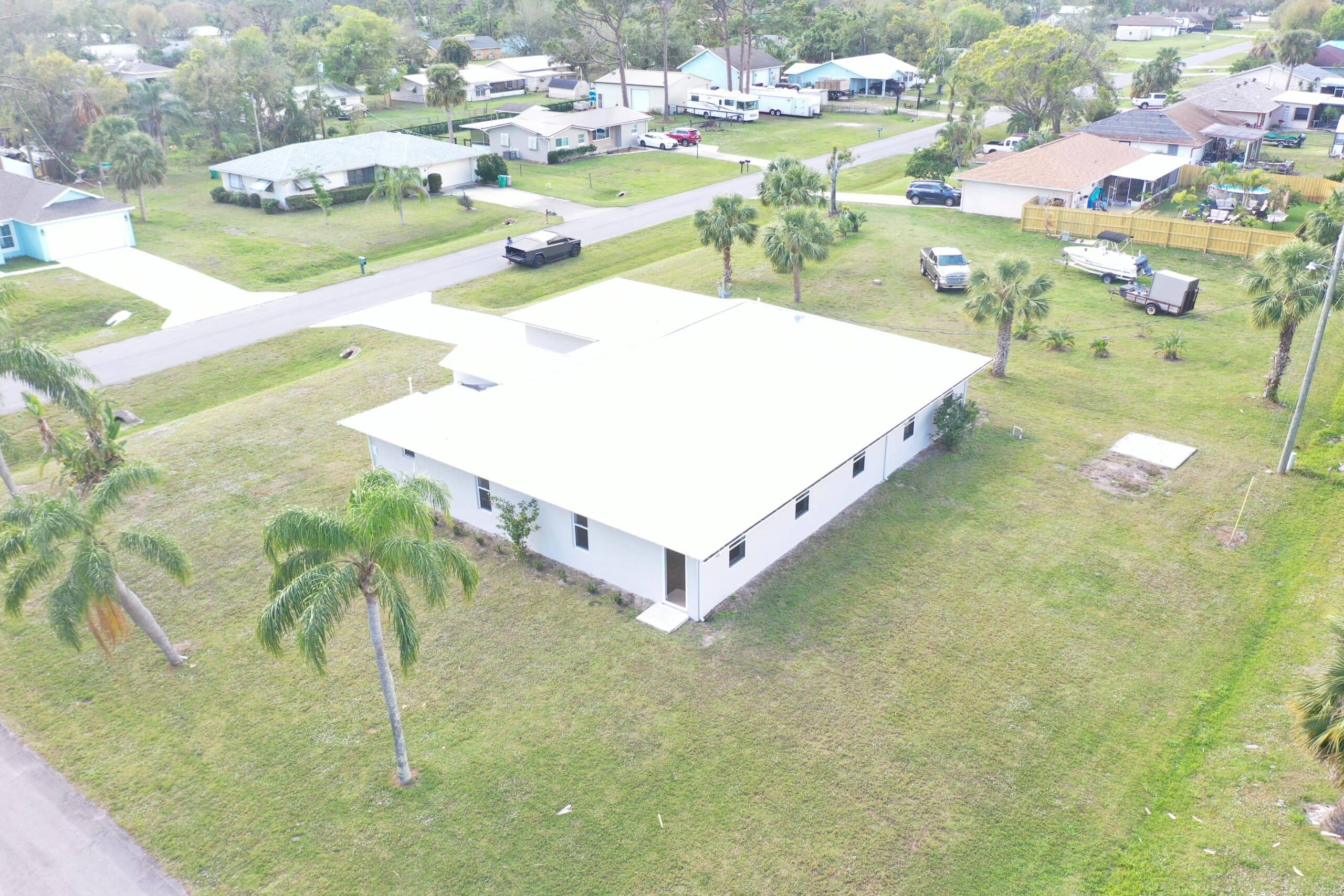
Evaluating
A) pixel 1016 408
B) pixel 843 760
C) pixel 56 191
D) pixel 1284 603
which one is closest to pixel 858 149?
pixel 1016 408

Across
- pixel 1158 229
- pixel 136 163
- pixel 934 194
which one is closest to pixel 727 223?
pixel 934 194

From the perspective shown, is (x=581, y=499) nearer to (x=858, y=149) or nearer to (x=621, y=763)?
(x=621, y=763)

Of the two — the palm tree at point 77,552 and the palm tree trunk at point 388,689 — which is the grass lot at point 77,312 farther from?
the palm tree trunk at point 388,689

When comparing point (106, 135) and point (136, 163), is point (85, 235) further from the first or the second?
point (106, 135)

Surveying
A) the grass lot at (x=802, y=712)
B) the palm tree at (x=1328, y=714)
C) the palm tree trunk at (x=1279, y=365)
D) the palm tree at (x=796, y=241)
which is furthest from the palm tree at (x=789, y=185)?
the palm tree at (x=1328, y=714)

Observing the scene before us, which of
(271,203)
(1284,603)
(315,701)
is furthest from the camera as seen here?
(271,203)

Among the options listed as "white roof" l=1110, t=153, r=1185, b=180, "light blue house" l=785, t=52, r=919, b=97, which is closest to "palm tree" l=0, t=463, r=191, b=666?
"white roof" l=1110, t=153, r=1185, b=180

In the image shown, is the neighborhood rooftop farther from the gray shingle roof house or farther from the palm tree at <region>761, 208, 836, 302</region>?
the palm tree at <region>761, 208, 836, 302</region>
